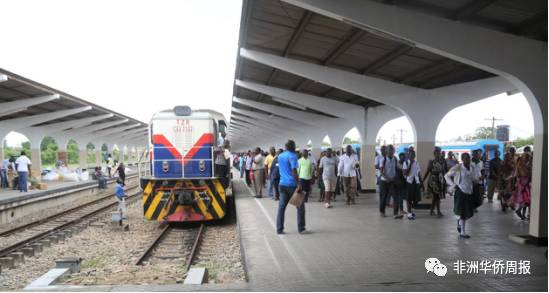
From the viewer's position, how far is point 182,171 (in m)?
10.4

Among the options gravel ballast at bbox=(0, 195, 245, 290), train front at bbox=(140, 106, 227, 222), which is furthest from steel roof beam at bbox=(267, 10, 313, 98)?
gravel ballast at bbox=(0, 195, 245, 290)

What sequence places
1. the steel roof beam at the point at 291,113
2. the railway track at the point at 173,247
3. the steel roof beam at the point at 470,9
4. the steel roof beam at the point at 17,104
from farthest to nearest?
the steel roof beam at the point at 291,113
the steel roof beam at the point at 17,104
the railway track at the point at 173,247
the steel roof beam at the point at 470,9

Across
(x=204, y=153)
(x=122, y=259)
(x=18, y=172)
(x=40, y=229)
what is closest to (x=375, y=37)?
(x=204, y=153)

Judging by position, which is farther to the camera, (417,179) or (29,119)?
(29,119)

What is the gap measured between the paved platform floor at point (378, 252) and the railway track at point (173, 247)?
114 centimetres

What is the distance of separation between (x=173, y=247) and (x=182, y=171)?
246 cm

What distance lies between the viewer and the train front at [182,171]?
10.1m

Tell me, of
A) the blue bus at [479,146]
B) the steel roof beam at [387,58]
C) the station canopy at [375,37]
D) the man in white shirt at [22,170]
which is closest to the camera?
the station canopy at [375,37]

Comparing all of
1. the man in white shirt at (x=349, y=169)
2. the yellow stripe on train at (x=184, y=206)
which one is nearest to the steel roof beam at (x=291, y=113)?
the man in white shirt at (x=349, y=169)

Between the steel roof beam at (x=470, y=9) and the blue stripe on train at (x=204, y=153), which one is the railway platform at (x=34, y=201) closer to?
the blue stripe on train at (x=204, y=153)

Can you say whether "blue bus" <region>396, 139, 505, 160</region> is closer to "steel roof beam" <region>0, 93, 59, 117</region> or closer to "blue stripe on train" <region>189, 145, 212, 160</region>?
"blue stripe on train" <region>189, 145, 212, 160</region>

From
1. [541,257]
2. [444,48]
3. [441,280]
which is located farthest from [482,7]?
[441,280]

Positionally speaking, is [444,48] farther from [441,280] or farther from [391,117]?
[391,117]

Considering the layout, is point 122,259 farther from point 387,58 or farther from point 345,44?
point 387,58
